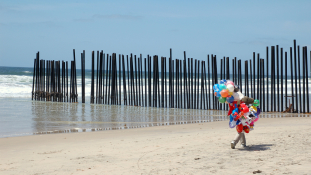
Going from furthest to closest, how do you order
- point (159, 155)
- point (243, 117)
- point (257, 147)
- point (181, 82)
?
point (181, 82), point (257, 147), point (243, 117), point (159, 155)

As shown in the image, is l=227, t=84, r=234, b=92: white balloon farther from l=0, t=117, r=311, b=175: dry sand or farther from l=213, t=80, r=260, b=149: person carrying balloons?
l=0, t=117, r=311, b=175: dry sand

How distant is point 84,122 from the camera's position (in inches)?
464

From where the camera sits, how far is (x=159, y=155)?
229 inches

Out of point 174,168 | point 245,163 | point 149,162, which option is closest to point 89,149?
point 149,162

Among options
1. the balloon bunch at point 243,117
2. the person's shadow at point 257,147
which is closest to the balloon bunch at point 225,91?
the balloon bunch at point 243,117

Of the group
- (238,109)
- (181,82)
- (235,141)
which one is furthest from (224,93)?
(181,82)

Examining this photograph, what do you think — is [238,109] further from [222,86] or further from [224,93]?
[222,86]

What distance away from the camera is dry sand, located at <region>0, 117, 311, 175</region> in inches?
Answer: 192

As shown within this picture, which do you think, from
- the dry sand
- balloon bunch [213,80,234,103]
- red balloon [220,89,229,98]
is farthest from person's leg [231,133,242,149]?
red balloon [220,89,229,98]

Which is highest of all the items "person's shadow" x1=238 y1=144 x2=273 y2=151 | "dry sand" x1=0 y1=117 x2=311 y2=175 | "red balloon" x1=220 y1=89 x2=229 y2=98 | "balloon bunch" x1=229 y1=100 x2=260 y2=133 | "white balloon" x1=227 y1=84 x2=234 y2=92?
"white balloon" x1=227 y1=84 x2=234 y2=92

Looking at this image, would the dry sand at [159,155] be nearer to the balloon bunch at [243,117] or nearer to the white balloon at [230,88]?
the balloon bunch at [243,117]

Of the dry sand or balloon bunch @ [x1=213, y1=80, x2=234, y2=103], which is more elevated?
balloon bunch @ [x1=213, y1=80, x2=234, y2=103]

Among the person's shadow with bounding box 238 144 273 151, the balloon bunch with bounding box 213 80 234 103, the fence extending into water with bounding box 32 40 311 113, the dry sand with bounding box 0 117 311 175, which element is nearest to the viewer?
the dry sand with bounding box 0 117 311 175

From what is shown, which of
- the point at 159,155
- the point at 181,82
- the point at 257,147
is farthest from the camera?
the point at 181,82
